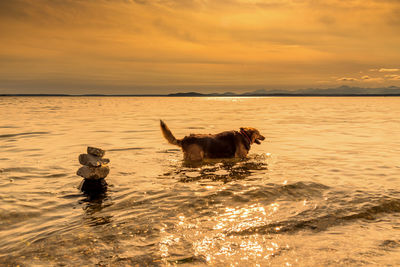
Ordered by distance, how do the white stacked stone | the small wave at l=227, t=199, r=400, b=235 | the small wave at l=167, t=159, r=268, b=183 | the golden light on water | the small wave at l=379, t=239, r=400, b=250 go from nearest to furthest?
1. the golden light on water
2. the small wave at l=379, t=239, r=400, b=250
3. the small wave at l=227, t=199, r=400, b=235
4. the white stacked stone
5. the small wave at l=167, t=159, r=268, b=183

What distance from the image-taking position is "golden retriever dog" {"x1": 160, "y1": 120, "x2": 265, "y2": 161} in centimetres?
1052

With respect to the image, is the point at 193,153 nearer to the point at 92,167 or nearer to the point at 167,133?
the point at 167,133

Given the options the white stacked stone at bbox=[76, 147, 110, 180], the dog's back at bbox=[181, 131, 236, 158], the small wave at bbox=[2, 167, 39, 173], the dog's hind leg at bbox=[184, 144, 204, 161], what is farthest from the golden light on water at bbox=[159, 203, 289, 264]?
the small wave at bbox=[2, 167, 39, 173]

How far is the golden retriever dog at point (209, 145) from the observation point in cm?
1052

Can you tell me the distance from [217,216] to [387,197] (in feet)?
12.7

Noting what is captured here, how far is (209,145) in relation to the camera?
10664 mm

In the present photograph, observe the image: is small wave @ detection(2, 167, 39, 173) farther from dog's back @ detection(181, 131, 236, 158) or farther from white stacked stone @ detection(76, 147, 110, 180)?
dog's back @ detection(181, 131, 236, 158)

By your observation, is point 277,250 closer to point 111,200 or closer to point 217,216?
point 217,216

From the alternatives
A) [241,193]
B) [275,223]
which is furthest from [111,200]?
[275,223]

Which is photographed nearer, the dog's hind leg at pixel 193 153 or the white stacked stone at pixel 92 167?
the white stacked stone at pixel 92 167

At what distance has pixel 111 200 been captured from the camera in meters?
6.64

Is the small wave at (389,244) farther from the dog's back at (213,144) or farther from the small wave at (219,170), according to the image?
the dog's back at (213,144)

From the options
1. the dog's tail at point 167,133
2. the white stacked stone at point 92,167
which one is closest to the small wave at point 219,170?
the dog's tail at point 167,133

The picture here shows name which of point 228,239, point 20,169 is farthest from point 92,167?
point 228,239
